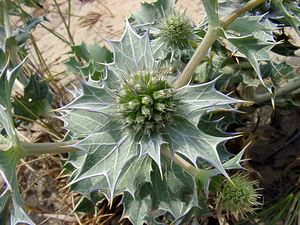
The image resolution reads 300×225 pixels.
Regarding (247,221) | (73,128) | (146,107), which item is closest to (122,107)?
(146,107)

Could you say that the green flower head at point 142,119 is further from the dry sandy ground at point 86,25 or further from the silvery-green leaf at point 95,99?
the dry sandy ground at point 86,25

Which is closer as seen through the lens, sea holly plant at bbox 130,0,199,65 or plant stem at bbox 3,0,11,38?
sea holly plant at bbox 130,0,199,65

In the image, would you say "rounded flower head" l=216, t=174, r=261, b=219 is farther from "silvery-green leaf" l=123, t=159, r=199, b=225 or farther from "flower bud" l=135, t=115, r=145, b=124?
"flower bud" l=135, t=115, r=145, b=124

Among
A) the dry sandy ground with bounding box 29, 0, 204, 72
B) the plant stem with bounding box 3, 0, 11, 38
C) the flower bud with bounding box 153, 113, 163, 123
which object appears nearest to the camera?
the flower bud with bounding box 153, 113, 163, 123

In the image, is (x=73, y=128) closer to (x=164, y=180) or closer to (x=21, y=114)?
(x=164, y=180)

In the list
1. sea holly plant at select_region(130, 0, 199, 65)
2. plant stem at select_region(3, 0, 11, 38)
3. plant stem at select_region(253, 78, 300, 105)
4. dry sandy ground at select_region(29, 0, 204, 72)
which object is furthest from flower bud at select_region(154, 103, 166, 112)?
dry sandy ground at select_region(29, 0, 204, 72)

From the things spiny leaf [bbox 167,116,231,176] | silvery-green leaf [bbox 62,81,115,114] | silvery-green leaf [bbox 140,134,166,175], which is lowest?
spiny leaf [bbox 167,116,231,176]

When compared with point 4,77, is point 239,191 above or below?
below
